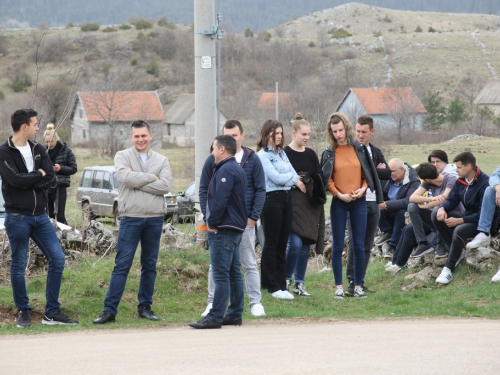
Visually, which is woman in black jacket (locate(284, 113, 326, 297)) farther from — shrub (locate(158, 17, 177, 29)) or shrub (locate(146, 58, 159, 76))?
shrub (locate(158, 17, 177, 29))

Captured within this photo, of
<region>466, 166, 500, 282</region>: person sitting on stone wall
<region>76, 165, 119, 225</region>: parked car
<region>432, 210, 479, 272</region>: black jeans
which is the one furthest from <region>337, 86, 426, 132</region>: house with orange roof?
<region>466, 166, 500, 282</region>: person sitting on stone wall

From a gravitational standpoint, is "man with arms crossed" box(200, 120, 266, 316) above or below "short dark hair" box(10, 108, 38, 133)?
below

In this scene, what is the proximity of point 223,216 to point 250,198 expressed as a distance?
71 cm

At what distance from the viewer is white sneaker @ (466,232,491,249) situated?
10188 mm

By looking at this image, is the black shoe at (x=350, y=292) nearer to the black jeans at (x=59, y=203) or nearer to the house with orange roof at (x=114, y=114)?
the black jeans at (x=59, y=203)

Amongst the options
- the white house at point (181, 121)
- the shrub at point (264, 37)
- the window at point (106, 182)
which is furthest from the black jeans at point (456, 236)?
the shrub at point (264, 37)

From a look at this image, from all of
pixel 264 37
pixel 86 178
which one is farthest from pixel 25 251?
pixel 264 37

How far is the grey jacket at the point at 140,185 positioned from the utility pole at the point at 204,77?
2.34 m

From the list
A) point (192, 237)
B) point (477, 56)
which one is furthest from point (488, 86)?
point (192, 237)

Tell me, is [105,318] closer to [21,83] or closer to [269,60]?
[21,83]

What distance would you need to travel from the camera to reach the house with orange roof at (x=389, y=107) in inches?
2630

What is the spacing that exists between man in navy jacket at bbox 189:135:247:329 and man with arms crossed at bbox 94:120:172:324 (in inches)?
26.6

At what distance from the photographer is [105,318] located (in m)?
8.41

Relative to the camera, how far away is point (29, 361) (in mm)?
6418
